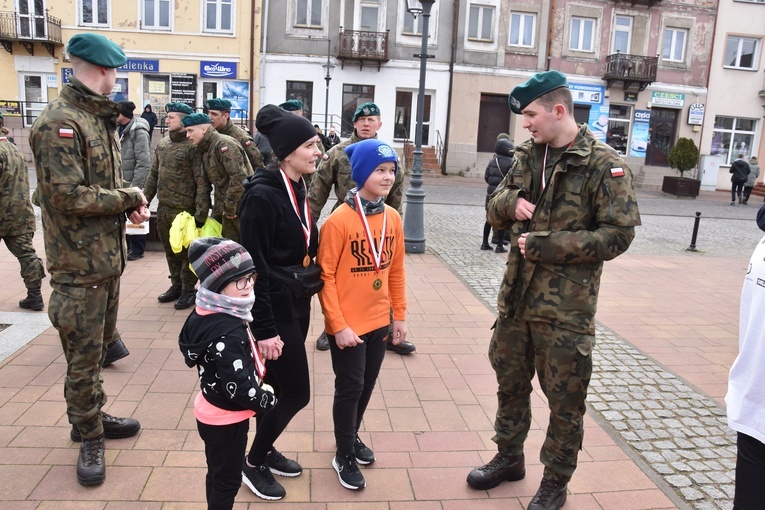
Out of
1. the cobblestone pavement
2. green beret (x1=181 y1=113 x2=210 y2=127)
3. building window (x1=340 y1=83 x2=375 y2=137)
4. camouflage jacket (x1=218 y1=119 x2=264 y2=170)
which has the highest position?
building window (x1=340 y1=83 x2=375 y2=137)

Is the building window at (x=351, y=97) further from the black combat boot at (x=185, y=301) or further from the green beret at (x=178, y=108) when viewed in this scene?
the black combat boot at (x=185, y=301)

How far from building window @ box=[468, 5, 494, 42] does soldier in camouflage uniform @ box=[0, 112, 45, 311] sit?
23.4 meters

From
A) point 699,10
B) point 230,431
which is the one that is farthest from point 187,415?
point 699,10

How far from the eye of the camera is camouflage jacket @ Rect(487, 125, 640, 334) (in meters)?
2.82

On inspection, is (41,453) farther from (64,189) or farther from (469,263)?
(469,263)

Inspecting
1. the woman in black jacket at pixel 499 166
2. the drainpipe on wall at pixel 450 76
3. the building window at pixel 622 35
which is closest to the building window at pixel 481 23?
the drainpipe on wall at pixel 450 76

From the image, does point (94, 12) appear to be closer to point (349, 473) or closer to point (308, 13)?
point (308, 13)

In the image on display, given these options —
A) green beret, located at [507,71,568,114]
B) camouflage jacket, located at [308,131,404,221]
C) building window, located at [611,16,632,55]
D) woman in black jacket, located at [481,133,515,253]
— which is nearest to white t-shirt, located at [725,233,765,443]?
green beret, located at [507,71,568,114]

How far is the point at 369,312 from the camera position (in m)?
3.25

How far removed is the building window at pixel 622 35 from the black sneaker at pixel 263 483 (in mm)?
28959

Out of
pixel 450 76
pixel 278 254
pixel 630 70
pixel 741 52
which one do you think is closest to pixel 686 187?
pixel 630 70

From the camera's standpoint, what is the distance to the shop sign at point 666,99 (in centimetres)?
2814

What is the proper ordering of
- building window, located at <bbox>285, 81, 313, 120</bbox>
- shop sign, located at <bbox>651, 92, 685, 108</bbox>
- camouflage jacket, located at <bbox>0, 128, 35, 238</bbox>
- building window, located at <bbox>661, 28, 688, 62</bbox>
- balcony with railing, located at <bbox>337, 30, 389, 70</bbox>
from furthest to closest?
building window, located at <bbox>661, 28, 688, 62</bbox> → shop sign, located at <bbox>651, 92, 685, 108</bbox> → building window, located at <bbox>285, 81, 313, 120</bbox> → balcony with railing, located at <bbox>337, 30, 389, 70</bbox> → camouflage jacket, located at <bbox>0, 128, 35, 238</bbox>

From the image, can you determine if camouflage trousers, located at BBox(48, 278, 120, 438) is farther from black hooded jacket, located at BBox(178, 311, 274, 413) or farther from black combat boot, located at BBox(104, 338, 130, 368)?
black combat boot, located at BBox(104, 338, 130, 368)
